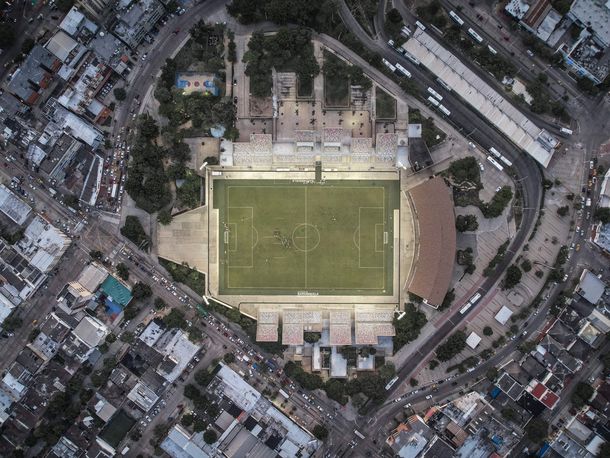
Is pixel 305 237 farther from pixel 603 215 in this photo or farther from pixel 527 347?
pixel 603 215

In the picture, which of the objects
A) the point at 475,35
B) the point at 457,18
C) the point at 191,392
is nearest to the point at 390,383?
the point at 191,392

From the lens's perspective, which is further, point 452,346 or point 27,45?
point 27,45

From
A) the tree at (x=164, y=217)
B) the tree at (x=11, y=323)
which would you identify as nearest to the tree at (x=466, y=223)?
the tree at (x=164, y=217)

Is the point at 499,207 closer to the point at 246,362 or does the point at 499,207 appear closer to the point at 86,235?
the point at 246,362

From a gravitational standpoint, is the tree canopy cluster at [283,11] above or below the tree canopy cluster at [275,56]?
above

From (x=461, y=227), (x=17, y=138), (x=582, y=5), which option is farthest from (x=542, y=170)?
(x=17, y=138)

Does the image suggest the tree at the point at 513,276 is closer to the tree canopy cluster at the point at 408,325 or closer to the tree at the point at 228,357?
the tree canopy cluster at the point at 408,325
